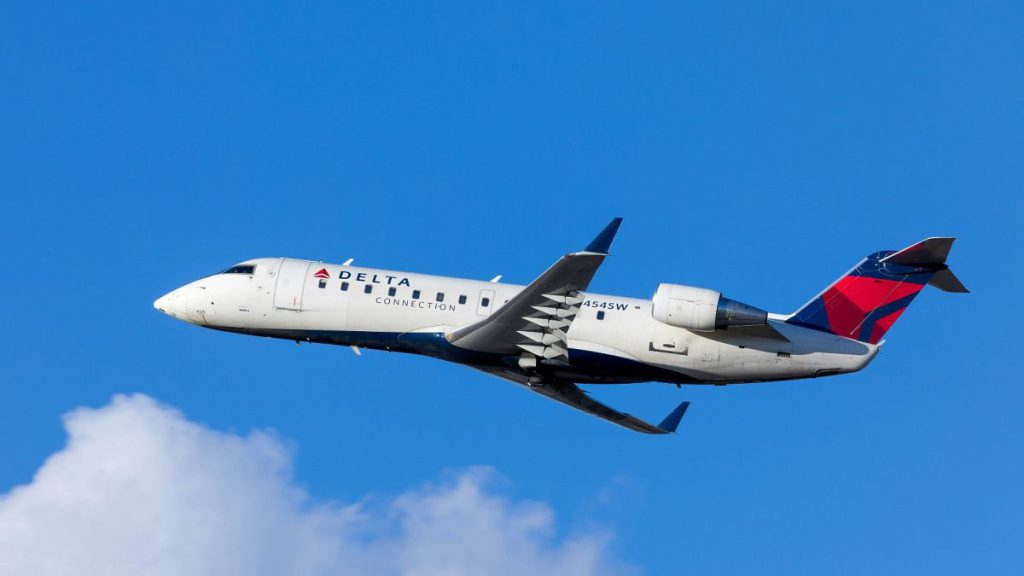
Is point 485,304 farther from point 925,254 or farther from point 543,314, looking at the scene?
point 925,254

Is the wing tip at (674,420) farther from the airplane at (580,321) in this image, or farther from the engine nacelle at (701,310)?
the engine nacelle at (701,310)

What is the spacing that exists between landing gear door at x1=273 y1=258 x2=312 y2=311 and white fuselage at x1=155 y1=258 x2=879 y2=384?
0.03m

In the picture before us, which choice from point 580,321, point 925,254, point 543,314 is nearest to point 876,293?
point 925,254

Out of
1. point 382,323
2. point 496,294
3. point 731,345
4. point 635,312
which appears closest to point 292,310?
point 382,323

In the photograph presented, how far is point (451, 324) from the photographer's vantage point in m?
38.5

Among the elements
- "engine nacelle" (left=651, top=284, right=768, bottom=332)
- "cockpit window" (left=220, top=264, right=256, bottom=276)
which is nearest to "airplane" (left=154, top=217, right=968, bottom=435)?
"engine nacelle" (left=651, top=284, right=768, bottom=332)

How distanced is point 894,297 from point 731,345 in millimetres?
4505

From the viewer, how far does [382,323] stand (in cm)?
3906

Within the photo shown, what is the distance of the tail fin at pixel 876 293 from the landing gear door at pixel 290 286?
1359 centimetres

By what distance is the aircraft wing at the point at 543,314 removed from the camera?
33750 mm

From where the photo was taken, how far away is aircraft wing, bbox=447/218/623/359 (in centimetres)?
3375

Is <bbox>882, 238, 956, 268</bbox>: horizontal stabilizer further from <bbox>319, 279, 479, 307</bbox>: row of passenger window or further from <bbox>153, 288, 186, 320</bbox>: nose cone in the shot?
<bbox>153, 288, 186, 320</bbox>: nose cone

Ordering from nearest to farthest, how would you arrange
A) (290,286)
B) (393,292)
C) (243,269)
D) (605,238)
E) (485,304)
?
(605,238), (485,304), (393,292), (290,286), (243,269)

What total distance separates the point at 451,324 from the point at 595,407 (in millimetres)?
5860
